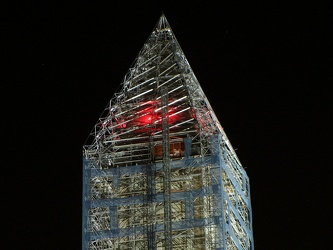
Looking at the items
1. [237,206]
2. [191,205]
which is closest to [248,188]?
[237,206]

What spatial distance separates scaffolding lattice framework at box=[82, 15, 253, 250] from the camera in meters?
88.9

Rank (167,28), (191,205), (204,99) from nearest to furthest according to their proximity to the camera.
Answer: (191,205) < (204,99) < (167,28)

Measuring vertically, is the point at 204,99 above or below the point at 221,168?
above

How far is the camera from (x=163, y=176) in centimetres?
8956

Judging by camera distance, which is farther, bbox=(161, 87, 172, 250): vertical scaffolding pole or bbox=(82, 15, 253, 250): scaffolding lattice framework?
bbox=(82, 15, 253, 250): scaffolding lattice framework

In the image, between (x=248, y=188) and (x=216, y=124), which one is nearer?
(x=216, y=124)

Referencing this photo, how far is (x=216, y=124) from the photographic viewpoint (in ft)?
305

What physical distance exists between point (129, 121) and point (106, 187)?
7.26m

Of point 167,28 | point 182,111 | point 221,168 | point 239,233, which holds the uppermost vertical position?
point 167,28

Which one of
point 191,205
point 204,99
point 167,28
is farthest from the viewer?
point 167,28

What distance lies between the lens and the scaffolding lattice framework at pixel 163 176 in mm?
88875

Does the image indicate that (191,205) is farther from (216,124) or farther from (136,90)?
(136,90)

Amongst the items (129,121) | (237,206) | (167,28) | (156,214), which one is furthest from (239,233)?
(167,28)

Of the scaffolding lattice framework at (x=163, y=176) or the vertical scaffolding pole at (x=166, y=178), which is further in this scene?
the scaffolding lattice framework at (x=163, y=176)
